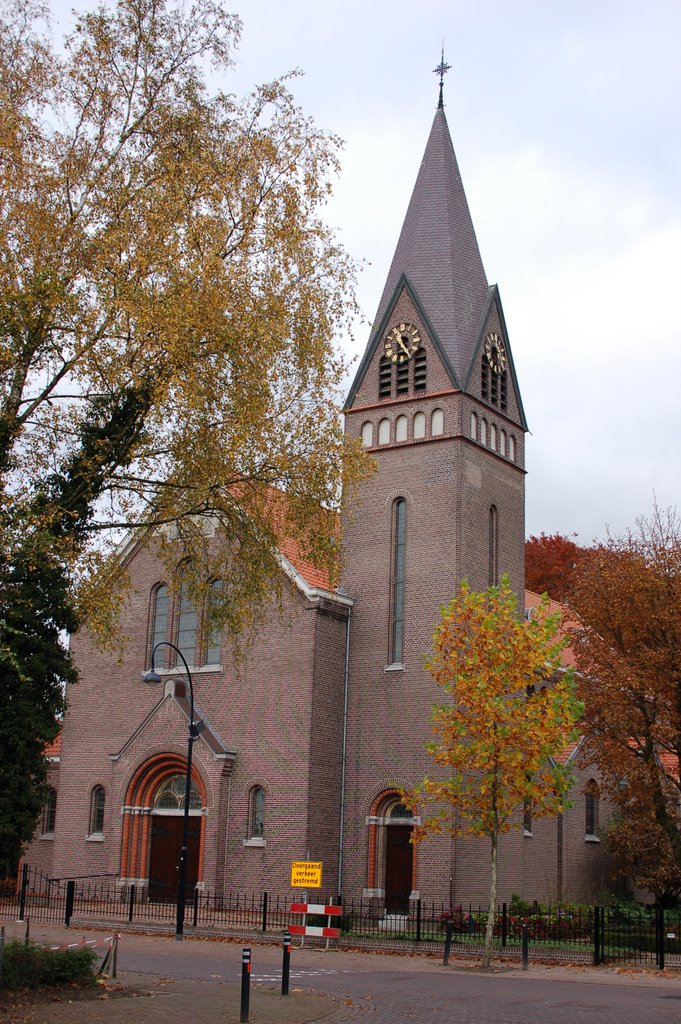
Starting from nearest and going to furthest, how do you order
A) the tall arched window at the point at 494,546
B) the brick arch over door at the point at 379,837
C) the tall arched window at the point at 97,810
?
1. the brick arch over door at the point at 379,837
2. the tall arched window at the point at 494,546
3. the tall arched window at the point at 97,810

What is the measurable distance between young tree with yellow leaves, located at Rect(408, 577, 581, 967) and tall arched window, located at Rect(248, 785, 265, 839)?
913 centimetres

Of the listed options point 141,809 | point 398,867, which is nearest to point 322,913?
point 398,867

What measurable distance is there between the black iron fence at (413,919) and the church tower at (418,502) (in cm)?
124

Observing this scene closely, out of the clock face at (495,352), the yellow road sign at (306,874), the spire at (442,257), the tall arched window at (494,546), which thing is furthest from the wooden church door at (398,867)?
the clock face at (495,352)

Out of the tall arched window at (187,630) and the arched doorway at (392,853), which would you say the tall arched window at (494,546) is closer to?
the arched doorway at (392,853)

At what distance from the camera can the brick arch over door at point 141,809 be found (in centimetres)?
3366

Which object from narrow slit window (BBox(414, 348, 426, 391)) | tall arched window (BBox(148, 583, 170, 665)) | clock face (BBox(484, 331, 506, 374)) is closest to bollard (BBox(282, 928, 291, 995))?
tall arched window (BBox(148, 583, 170, 665))

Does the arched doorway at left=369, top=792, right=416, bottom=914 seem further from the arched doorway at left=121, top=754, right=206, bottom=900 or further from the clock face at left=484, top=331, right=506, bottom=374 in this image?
the clock face at left=484, top=331, right=506, bottom=374

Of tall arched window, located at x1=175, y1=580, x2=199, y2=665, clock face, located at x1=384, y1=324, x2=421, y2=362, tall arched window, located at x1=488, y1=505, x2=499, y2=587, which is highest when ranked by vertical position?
clock face, located at x1=384, y1=324, x2=421, y2=362

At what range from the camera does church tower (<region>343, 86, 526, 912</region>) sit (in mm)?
31719

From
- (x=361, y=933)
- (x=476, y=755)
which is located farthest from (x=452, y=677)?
(x=361, y=933)

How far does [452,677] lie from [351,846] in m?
10.4

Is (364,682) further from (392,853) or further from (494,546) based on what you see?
(494,546)

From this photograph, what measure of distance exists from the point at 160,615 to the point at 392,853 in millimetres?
10732
